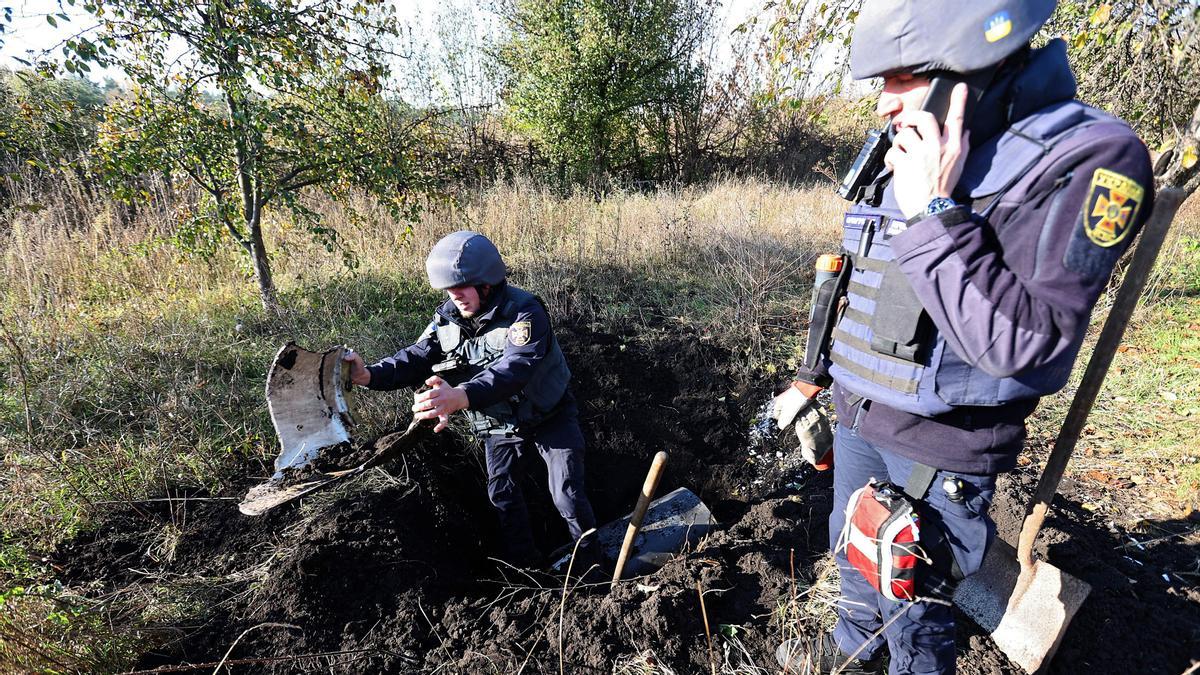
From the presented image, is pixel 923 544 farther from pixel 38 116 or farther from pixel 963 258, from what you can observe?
pixel 38 116

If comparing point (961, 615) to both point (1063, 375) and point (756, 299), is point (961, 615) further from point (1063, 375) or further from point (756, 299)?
point (756, 299)

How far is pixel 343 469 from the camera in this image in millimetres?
2344

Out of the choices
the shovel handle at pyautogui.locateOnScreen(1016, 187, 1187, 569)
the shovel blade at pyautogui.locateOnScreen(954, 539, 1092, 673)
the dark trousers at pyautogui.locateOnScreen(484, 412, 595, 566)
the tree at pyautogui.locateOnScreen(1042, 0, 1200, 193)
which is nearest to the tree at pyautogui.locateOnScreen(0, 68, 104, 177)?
the dark trousers at pyautogui.locateOnScreen(484, 412, 595, 566)

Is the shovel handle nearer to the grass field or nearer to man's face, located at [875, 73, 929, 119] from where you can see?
man's face, located at [875, 73, 929, 119]

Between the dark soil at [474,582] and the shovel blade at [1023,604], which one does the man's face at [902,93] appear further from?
the dark soil at [474,582]

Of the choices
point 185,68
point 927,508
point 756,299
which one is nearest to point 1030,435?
point 756,299

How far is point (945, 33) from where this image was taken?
1.21 meters

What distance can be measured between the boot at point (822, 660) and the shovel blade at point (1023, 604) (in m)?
0.42

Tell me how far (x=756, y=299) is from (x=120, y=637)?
4619 mm

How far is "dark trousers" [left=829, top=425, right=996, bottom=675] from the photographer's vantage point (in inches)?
56.4

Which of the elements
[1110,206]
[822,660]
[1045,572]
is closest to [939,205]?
[1110,206]

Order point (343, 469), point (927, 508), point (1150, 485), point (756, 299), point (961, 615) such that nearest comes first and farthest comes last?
point (927, 508) → point (961, 615) → point (343, 469) → point (1150, 485) → point (756, 299)

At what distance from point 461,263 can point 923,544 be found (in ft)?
6.68

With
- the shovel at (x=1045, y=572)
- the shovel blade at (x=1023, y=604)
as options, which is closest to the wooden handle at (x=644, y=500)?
the shovel at (x=1045, y=572)
